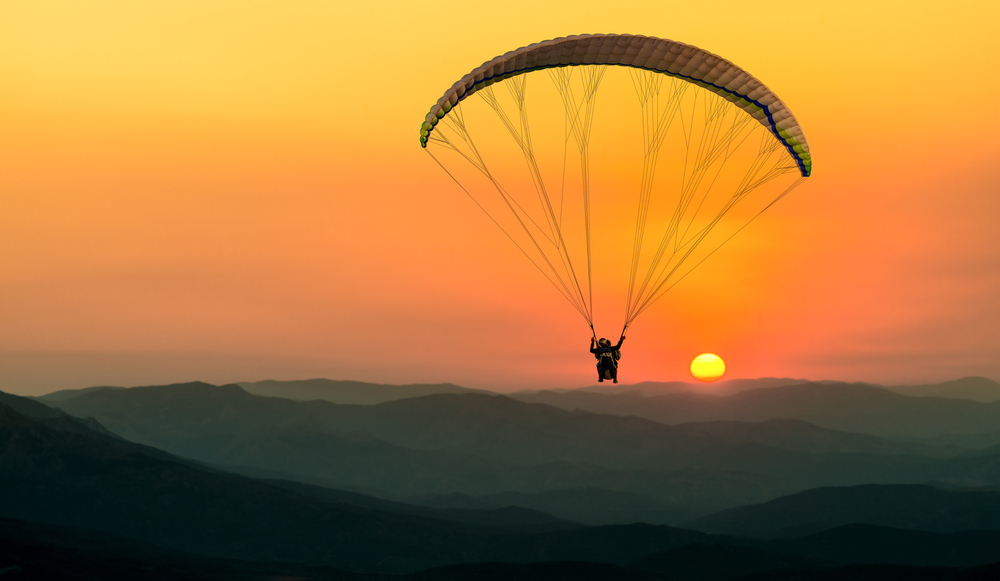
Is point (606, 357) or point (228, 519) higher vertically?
point (606, 357)

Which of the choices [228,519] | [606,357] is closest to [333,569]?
[228,519]

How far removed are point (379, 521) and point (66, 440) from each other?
68.8 meters

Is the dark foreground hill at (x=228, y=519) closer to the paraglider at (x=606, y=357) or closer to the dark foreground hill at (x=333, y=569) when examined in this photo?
the dark foreground hill at (x=333, y=569)

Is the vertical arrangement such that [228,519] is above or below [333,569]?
above

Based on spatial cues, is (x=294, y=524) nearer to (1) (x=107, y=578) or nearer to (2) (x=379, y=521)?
(2) (x=379, y=521)

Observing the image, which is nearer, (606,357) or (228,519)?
(606,357)

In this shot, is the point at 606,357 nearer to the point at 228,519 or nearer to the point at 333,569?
the point at 333,569

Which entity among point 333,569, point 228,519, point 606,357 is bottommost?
point 333,569

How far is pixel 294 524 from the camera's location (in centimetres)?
16588

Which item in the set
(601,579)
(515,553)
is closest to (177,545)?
(515,553)

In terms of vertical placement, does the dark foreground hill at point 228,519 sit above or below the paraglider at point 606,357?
below

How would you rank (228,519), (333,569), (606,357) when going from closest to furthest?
(606,357) < (333,569) < (228,519)

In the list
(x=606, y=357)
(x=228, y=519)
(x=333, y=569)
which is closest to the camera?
(x=606, y=357)

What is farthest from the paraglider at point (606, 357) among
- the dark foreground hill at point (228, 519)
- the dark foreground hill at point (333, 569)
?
the dark foreground hill at point (228, 519)
